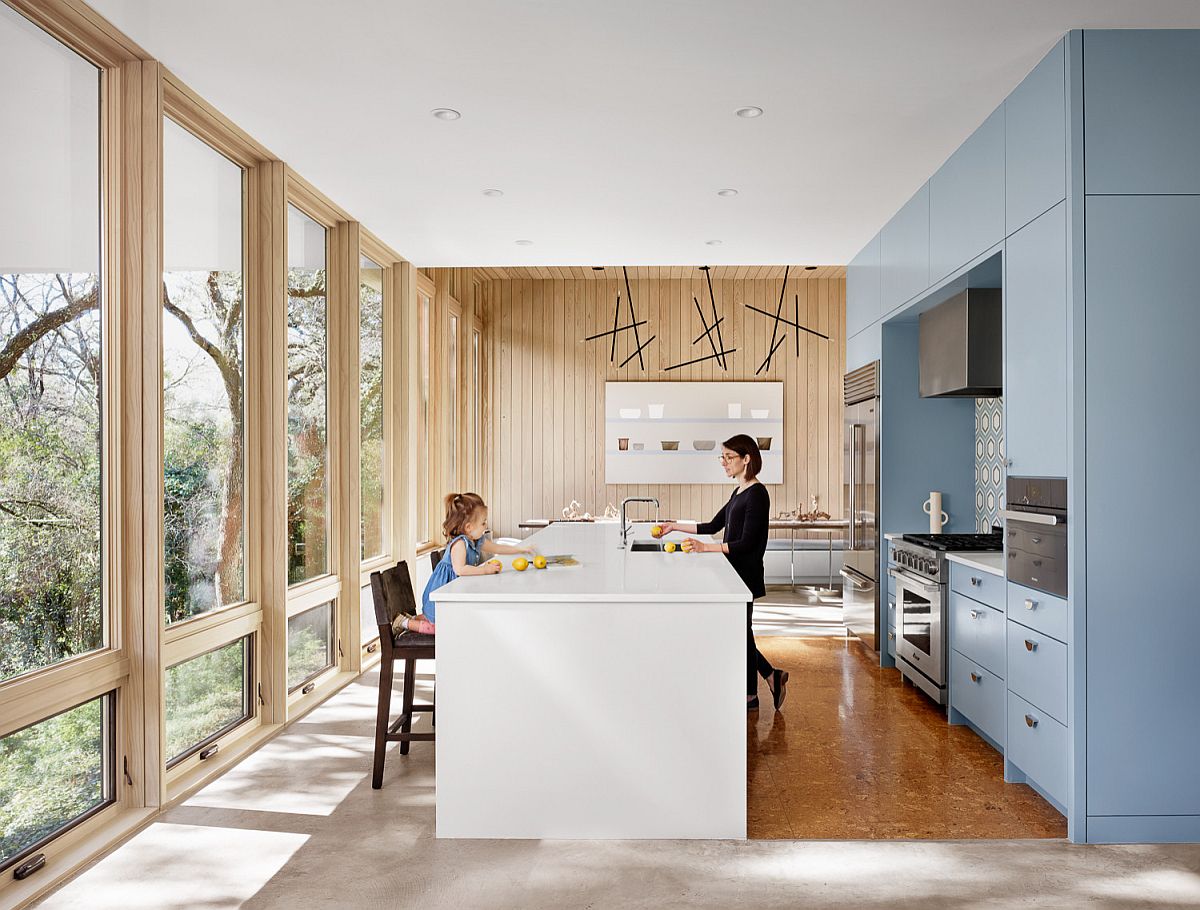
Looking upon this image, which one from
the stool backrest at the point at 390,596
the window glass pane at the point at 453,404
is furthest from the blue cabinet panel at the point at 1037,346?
the window glass pane at the point at 453,404

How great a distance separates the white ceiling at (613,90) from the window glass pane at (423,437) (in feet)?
6.31

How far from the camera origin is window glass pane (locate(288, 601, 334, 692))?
473cm

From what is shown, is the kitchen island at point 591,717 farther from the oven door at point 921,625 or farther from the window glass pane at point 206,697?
the oven door at point 921,625

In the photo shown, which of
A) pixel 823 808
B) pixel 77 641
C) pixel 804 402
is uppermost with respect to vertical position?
pixel 804 402

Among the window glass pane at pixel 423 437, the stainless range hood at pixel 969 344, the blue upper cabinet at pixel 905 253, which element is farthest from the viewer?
the window glass pane at pixel 423 437

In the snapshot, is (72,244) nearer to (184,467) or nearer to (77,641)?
(184,467)

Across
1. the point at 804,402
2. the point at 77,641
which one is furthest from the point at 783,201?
the point at 804,402

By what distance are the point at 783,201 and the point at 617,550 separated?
222 cm

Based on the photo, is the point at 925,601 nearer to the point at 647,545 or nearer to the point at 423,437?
the point at 647,545

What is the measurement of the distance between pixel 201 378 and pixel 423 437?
10.5 feet

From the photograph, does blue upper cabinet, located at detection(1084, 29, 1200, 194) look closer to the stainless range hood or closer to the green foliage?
the stainless range hood

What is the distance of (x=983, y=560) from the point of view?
4016 mm

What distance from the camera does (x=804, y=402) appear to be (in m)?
9.52

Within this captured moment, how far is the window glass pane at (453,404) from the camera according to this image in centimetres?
811
